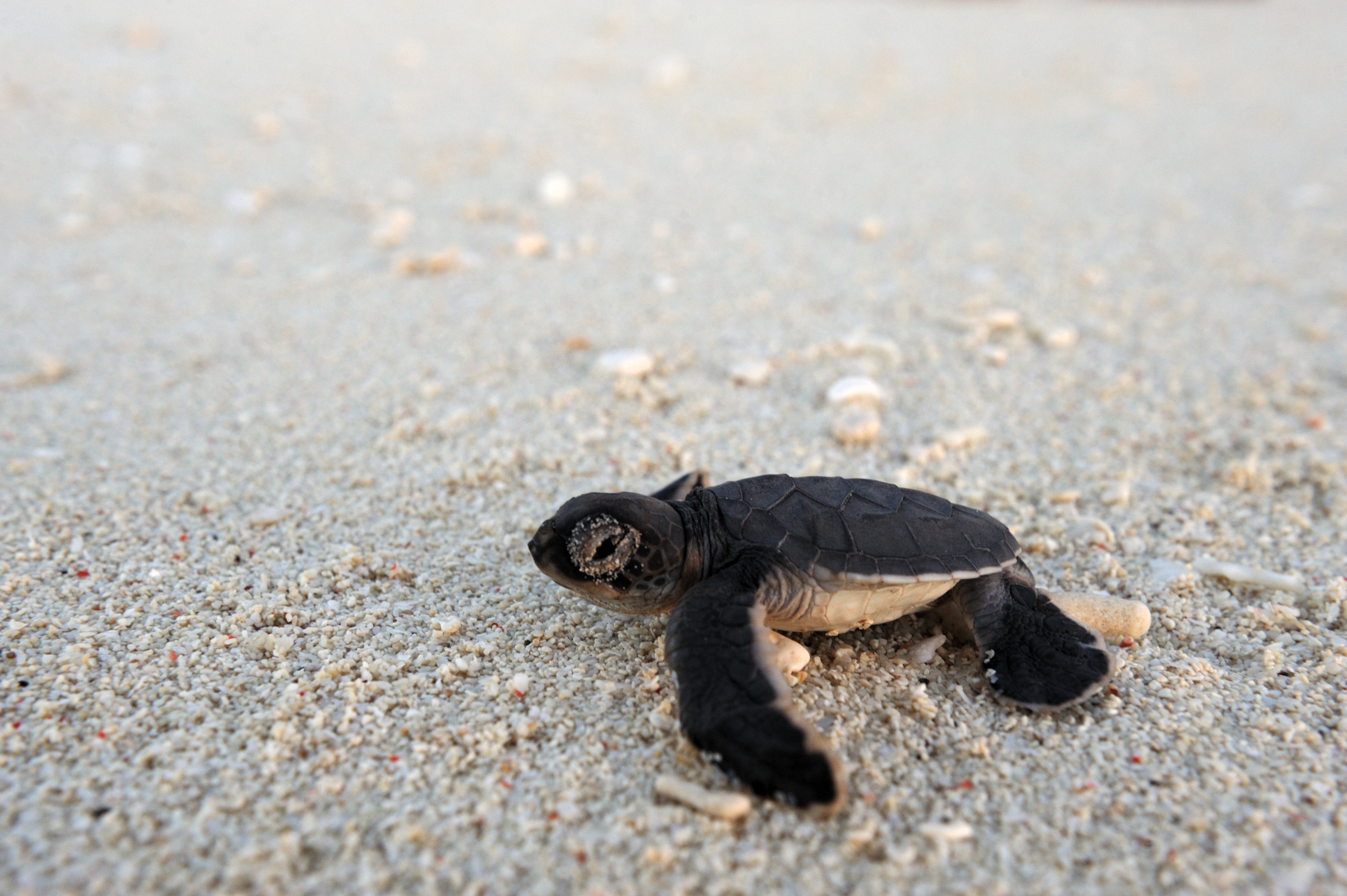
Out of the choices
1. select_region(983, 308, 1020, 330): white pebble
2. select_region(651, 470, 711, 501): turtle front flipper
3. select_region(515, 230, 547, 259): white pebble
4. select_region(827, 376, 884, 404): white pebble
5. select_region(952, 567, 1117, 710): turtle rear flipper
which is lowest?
select_region(952, 567, 1117, 710): turtle rear flipper

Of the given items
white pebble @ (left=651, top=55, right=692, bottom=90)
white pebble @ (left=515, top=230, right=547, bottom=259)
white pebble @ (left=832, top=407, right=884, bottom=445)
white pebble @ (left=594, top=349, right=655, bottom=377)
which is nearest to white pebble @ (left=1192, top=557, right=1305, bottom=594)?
white pebble @ (left=832, top=407, right=884, bottom=445)

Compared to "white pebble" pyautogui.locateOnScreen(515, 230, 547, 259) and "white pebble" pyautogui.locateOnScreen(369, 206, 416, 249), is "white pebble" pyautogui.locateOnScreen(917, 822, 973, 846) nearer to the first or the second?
"white pebble" pyautogui.locateOnScreen(515, 230, 547, 259)

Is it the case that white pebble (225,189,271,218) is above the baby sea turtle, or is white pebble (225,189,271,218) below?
above

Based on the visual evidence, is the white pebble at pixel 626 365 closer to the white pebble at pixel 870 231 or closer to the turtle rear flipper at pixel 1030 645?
the turtle rear flipper at pixel 1030 645

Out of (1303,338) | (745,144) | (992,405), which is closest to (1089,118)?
(745,144)

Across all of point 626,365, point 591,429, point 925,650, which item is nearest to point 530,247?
point 626,365

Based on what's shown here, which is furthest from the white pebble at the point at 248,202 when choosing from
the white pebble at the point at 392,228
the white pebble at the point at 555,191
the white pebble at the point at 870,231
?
the white pebble at the point at 870,231
